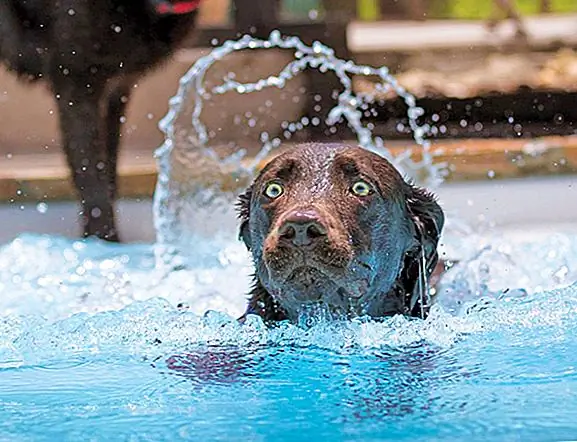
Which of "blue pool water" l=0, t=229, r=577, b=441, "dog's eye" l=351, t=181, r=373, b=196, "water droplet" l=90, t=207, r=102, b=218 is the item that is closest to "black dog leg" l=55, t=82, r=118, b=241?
"water droplet" l=90, t=207, r=102, b=218

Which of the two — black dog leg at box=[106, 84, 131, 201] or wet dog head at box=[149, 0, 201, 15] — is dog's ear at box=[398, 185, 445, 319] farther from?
black dog leg at box=[106, 84, 131, 201]

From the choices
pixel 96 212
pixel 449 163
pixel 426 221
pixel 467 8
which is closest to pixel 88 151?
pixel 96 212

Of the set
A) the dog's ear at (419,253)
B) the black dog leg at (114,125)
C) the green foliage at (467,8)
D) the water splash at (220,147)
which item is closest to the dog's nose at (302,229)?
the dog's ear at (419,253)

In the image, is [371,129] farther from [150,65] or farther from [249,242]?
[249,242]

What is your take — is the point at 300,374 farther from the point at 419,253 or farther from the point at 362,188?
the point at 419,253

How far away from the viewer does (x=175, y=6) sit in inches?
255

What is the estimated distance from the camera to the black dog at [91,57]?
21.5 feet

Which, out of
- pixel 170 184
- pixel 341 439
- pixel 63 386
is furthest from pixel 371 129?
pixel 341 439

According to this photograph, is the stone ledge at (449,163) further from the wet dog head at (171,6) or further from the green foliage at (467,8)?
the wet dog head at (171,6)

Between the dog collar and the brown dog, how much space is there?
8.09 ft

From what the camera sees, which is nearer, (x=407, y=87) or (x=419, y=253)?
(x=419, y=253)

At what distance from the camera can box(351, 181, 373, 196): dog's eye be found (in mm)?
3752

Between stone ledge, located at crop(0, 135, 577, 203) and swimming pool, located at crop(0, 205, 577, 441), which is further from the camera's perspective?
stone ledge, located at crop(0, 135, 577, 203)

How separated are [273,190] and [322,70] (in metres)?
4.02
